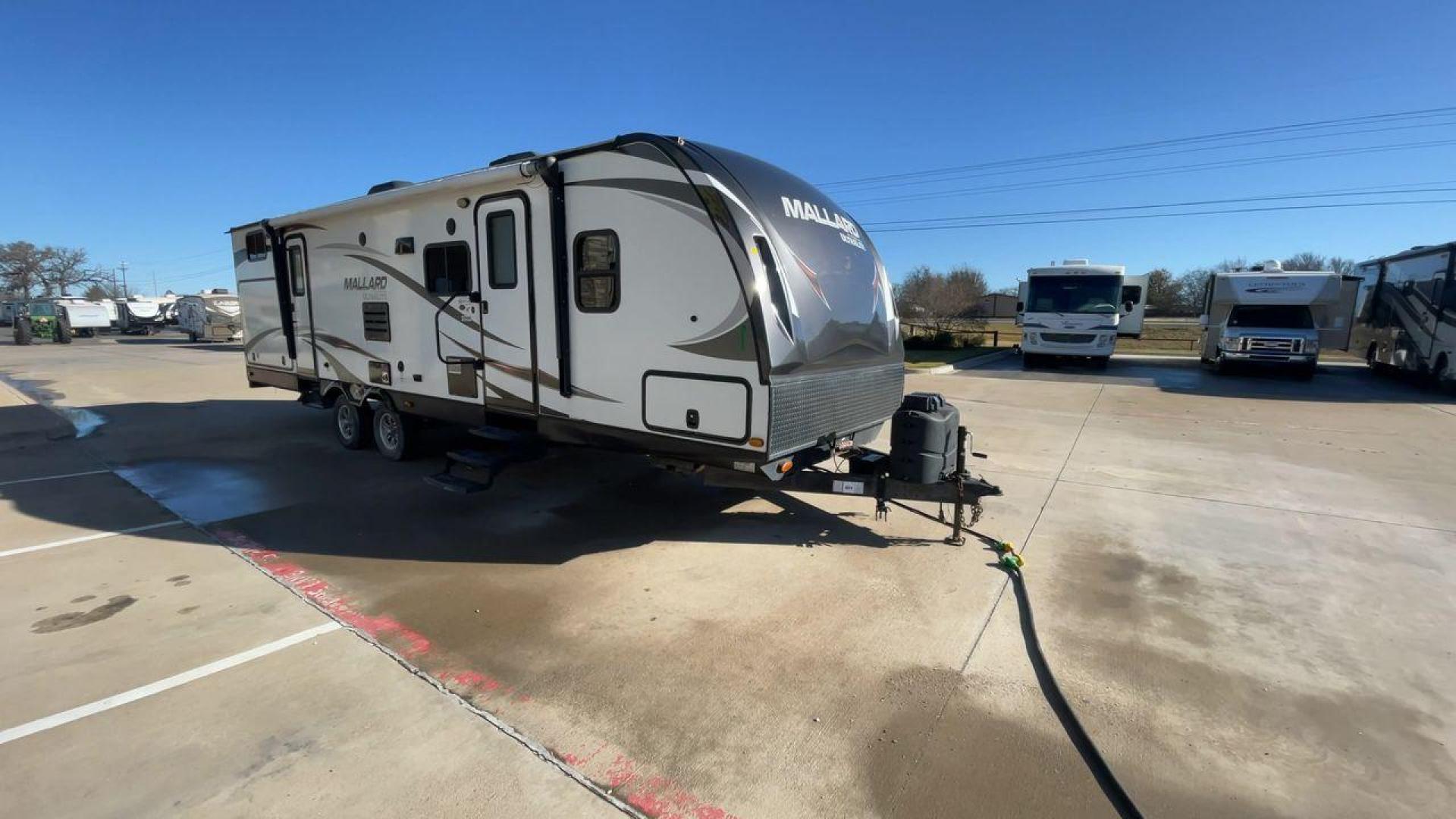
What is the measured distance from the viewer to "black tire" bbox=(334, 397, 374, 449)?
8148mm

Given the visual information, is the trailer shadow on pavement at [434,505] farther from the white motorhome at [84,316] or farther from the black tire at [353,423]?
the white motorhome at [84,316]

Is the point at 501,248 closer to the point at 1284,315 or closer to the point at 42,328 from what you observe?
the point at 1284,315

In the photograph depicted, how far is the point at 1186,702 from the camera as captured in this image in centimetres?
314

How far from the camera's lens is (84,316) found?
38.9m

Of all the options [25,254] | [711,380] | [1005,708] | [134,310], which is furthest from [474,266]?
[25,254]

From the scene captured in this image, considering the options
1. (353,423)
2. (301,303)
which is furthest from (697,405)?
(301,303)

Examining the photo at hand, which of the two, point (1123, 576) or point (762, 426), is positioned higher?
point (762, 426)

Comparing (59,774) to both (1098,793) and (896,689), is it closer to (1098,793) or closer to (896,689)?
(896,689)

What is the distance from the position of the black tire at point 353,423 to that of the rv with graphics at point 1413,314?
Answer: 2049cm

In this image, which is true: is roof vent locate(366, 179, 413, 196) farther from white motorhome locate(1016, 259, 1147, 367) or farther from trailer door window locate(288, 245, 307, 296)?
white motorhome locate(1016, 259, 1147, 367)

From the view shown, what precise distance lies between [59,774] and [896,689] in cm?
356

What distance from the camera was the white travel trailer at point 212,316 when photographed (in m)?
30.3

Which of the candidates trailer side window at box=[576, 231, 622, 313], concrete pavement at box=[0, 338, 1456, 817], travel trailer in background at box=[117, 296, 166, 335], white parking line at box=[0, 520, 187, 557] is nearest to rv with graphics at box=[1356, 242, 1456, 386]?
concrete pavement at box=[0, 338, 1456, 817]

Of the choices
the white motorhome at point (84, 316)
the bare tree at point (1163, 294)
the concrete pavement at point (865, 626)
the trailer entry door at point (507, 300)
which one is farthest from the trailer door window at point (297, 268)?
the bare tree at point (1163, 294)
